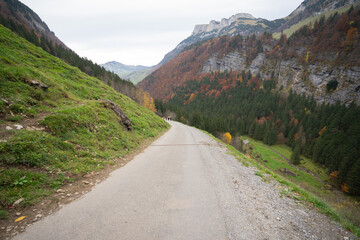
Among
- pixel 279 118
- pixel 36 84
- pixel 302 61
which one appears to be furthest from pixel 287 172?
pixel 302 61

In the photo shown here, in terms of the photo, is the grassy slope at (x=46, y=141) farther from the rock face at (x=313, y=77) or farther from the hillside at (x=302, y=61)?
the hillside at (x=302, y=61)

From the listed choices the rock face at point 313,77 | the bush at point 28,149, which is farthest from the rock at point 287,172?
the rock face at point 313,77

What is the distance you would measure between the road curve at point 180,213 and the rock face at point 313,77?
136 metres

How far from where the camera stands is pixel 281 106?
333 feet

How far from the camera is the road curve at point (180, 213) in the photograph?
3.59 meters

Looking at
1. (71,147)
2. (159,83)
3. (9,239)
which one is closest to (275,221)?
(9,239)

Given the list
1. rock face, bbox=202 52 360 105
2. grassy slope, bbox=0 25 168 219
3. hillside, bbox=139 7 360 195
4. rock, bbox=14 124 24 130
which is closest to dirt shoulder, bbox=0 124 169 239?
grassy slope, bbox=0 25 168 219

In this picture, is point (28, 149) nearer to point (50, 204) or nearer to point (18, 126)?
point (18, 126)

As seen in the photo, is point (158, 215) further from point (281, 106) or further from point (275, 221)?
point (281, 106)

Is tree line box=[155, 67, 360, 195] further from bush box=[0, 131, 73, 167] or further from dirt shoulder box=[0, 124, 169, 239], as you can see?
bush box=[0, 131, 73, 167]

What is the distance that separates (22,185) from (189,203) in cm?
558

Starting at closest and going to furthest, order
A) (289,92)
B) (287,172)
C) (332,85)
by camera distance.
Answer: (287,172)
(332,85)
(289,92)

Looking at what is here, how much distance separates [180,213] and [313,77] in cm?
15766

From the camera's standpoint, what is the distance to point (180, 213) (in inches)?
172
